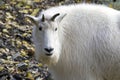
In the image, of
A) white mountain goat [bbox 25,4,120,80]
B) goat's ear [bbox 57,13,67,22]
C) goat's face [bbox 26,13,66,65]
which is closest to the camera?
goat's face [bbox 26,13,66,65]

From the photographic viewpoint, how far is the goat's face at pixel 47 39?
628 centimetres

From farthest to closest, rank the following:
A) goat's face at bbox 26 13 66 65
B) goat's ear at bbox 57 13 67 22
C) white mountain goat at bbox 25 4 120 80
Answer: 1. white mountain goat at bbox 25 4 120 80
2. goat's ear at bbox 57 13 67 22
3. goat's face at bbox 26 13 66 65

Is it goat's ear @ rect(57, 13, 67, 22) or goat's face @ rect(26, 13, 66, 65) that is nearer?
goat's face @ rect(26, 13, 66, 65)

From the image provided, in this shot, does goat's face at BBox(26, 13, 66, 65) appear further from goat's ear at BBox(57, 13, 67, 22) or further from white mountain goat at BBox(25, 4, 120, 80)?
white mountain goat at BBox(25, 4, 120, 80)

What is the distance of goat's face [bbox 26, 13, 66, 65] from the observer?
20.6 feet

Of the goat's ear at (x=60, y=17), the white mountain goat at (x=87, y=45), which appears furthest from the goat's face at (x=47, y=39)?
the white mountain goat at (x=87, y=45)

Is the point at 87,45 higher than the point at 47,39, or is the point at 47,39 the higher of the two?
the point at 47,39

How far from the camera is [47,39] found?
20.6 ft

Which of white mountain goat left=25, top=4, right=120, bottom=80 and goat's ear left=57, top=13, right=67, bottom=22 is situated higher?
goat's ear left=57, top=13, right=67, bottom=22

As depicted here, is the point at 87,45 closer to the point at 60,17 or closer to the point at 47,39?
the point at 60,17

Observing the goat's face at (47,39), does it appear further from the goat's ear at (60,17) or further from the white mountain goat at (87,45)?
the white mountain goat at (87,45)

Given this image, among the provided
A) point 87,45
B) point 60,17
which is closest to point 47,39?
point 60,17

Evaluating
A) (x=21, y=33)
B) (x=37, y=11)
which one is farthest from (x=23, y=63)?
(x=37, y=11)

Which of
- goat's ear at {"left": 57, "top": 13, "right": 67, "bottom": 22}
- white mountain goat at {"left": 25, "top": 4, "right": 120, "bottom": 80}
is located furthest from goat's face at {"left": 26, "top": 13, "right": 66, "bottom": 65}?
white mountain goat at {"left": 25, "top": 4, "right": 120, "bottom": 80}
